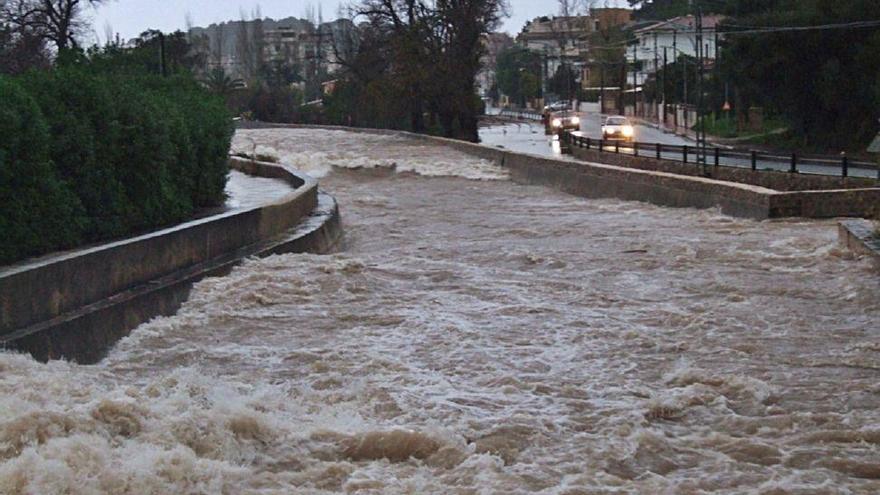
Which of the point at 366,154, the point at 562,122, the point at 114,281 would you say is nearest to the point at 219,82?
Answer: the point at 562,122

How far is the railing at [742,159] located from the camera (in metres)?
28.7

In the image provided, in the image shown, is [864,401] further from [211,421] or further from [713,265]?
[713,265]

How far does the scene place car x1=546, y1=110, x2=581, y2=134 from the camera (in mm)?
73000

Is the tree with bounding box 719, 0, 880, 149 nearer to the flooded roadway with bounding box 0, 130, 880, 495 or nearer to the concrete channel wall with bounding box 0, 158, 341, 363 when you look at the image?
the flooded roadway with bounding box 0, 130, 880, 495

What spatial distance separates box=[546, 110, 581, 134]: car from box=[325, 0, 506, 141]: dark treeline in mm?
6538

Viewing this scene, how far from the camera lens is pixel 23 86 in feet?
41.5

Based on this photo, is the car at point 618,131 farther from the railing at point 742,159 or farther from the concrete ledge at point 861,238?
the concrete ledge at point 861,238

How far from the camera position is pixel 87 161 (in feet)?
41.5

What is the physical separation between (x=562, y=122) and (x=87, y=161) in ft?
211

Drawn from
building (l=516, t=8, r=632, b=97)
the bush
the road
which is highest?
building (l=516, t=8, r=632, b=97)

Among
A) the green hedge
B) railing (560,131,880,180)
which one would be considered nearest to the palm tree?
railing (560,131,880,180)

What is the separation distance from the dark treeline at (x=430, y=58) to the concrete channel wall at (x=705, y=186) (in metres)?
24.1

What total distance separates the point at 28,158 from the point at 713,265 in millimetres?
9131

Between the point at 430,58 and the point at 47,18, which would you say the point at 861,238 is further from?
the point at 430,58
